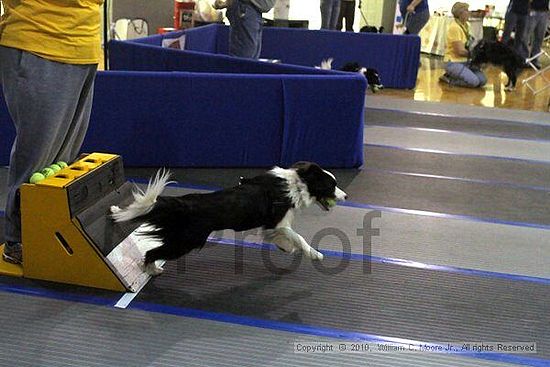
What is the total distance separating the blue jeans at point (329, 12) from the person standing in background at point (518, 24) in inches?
111

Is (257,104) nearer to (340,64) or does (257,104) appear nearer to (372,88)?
(372,88)

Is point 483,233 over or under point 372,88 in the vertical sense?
under

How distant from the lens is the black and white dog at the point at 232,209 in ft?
7.86

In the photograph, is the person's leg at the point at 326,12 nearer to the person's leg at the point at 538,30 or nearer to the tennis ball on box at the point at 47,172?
the person's leg at the point at 538,30

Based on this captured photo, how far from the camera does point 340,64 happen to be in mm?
8250

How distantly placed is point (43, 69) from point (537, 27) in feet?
30.3

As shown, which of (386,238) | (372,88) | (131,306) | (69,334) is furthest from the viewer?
(372,88)

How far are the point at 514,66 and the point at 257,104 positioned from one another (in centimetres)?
548

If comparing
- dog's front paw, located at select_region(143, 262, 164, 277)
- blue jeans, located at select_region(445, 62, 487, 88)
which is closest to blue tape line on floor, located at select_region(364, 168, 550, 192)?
dog's front paw, located at select_region(143, 262, 164, 277)

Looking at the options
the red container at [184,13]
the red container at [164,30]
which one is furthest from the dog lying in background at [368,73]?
the red container at [184,13]

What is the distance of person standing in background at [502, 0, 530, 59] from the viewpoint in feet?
31.4

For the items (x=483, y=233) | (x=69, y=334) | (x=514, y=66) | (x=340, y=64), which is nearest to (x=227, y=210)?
(x=69, y=334)

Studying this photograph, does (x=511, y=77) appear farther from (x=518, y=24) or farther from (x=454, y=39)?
(x=454, y=39)

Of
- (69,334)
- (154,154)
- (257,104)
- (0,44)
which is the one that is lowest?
(69,334)
